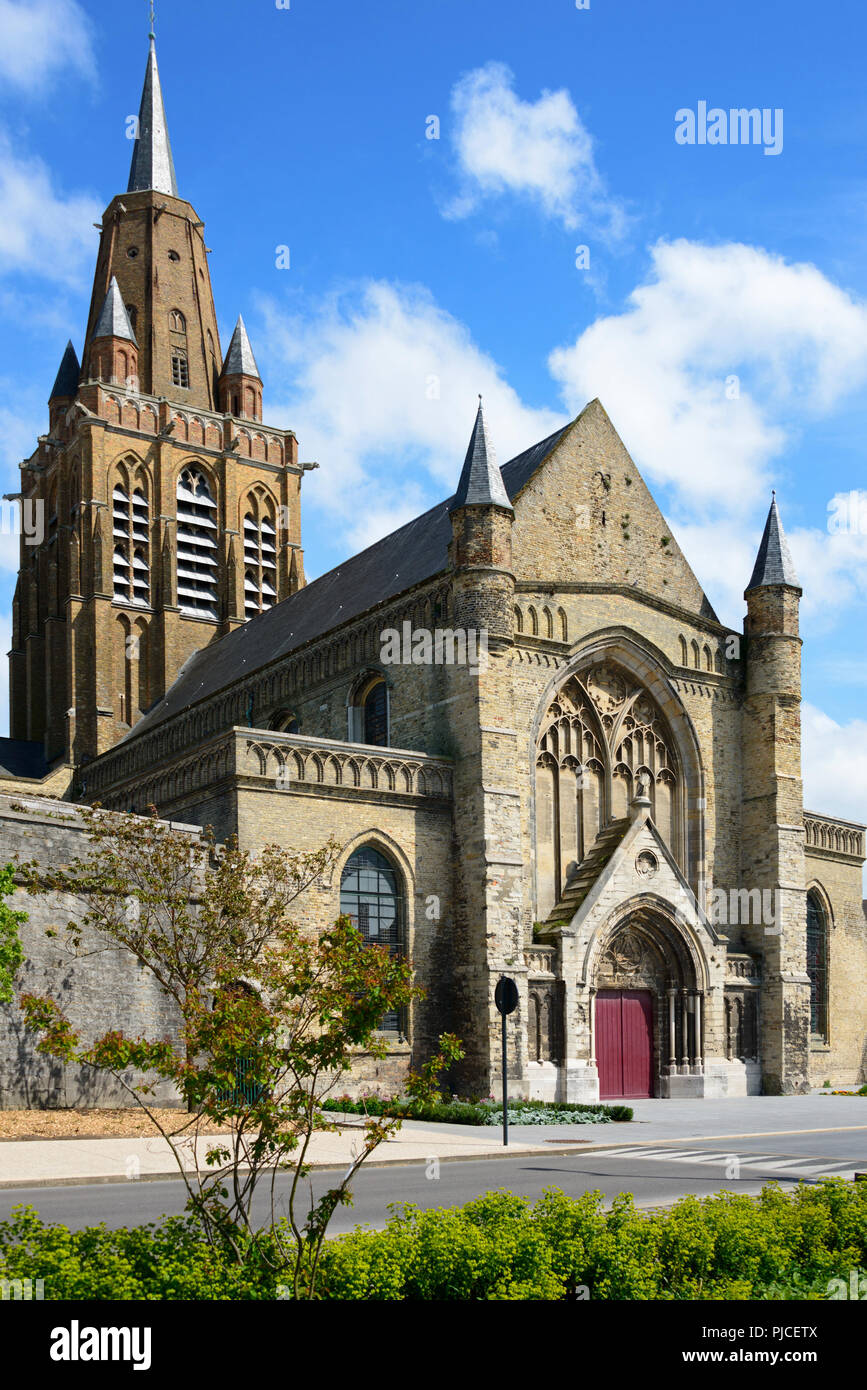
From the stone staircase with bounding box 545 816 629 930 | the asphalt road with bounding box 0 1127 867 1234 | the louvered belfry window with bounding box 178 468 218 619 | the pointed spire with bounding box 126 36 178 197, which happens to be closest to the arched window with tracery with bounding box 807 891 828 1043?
Answer: the stone staircase with bounding box 545 816 629 930

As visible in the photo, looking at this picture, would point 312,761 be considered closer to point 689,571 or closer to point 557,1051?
point 557,1051

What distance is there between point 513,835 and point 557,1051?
15.1ft

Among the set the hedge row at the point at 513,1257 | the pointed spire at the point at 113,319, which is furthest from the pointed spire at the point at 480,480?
the pointed spire at the point at 113,319

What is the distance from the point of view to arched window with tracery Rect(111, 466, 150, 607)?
170 ft

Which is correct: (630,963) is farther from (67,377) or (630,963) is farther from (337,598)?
(67,377)

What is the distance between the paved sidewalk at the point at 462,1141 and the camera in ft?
50.8

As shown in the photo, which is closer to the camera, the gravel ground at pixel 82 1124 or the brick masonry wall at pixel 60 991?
the gravel ground at pixel 82 1124

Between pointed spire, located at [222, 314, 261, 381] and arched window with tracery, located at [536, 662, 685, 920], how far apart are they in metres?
30.5

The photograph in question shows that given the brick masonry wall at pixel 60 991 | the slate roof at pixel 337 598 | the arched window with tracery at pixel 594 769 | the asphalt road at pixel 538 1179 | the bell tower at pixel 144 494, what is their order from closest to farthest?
the asphalt road at pixel 538 1179 → the brick masonry wall at pixel 60 991 → the arched window with tracery at pixel 594 769 → the slate roof at pixel 337 598 → the bell tower at pixel 144 494

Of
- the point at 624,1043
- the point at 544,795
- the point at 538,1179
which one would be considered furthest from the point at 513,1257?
the point at 624,1043

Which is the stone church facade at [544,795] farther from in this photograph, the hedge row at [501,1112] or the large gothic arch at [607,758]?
the hedge row at [501,1112]

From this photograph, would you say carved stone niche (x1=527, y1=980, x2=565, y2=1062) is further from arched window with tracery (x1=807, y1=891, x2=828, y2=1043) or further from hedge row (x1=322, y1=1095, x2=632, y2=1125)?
arched window with tracery (x1=807, y1=891, x2=828, y2=1043)

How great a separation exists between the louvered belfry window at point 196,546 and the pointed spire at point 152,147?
13217 mm

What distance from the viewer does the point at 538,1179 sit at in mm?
14164
